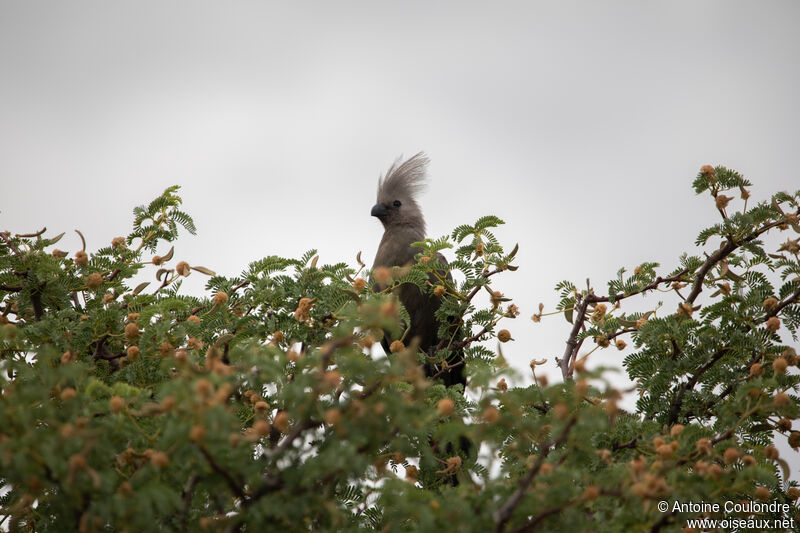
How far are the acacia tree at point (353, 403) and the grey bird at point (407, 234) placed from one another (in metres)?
1.68

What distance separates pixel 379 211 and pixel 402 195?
1.25ft

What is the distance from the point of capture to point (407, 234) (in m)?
7.20

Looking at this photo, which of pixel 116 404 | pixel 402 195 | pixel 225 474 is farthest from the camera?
pixel 402 195

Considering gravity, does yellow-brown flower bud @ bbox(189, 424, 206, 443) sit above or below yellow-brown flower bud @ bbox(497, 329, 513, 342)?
below

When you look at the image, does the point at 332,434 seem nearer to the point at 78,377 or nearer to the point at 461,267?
the point at 78,377

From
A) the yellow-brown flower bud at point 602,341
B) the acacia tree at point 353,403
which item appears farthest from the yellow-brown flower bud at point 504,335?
the yellow-brown flower bud at point 602,341

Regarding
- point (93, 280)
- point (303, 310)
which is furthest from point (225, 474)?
point (93, 280)

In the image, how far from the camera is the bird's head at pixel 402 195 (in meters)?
7.58

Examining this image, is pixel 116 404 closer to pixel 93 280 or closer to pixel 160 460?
pixel 160 460

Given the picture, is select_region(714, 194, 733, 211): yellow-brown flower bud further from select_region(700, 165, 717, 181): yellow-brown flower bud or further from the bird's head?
the bird's head

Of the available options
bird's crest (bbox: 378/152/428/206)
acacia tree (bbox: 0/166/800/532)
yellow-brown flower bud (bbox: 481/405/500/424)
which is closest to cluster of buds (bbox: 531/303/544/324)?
acacia tree (bbox: 0/166/800/532)

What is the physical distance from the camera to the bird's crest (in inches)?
307

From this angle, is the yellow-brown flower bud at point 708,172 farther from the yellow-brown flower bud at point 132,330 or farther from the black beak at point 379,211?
the black beak at point 379,211

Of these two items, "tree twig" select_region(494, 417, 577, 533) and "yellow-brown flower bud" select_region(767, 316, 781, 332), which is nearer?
"tree twig" select_region(494, 417, 577, 533)
